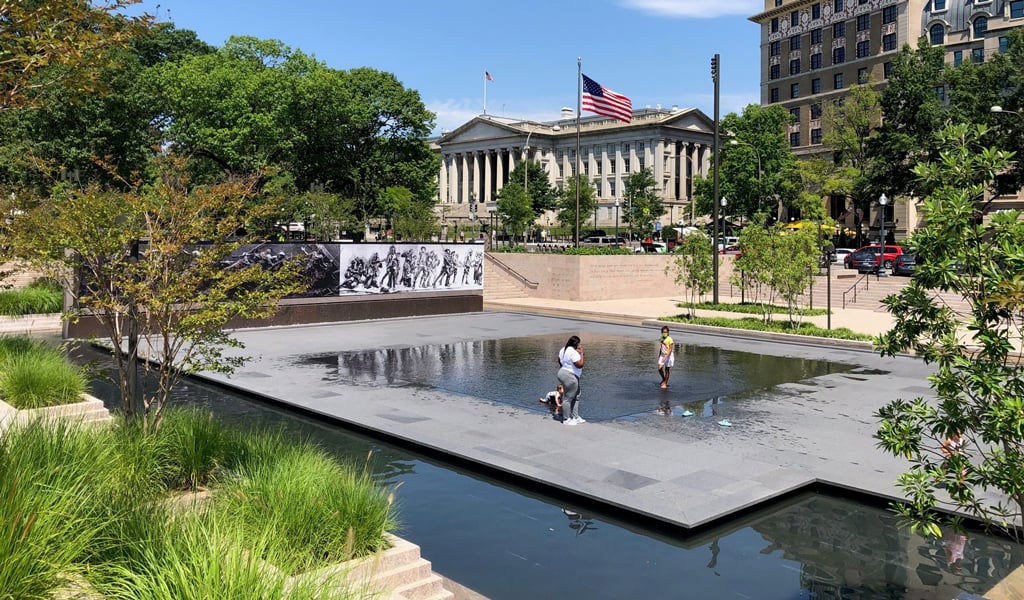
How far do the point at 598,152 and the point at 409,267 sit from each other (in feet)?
302

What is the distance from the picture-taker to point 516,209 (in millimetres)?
81500

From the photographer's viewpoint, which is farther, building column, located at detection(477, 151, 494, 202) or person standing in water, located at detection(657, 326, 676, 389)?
building column, located at detection(477, 151, 494, 202)

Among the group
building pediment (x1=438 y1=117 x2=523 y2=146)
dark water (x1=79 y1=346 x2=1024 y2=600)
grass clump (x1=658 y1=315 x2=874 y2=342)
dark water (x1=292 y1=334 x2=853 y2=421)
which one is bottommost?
dark water (x1=79 y1=346 x2=1024 y2=600)

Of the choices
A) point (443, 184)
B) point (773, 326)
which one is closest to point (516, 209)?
point (773, 326)

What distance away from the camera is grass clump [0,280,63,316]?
2988cm

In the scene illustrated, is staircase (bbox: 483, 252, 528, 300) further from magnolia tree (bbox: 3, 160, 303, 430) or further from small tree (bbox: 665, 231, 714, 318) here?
magnolia tree (bbox: 3, 160, 303, 430)

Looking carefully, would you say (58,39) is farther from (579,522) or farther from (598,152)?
(598,152)

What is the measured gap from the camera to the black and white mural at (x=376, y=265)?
29834 mm

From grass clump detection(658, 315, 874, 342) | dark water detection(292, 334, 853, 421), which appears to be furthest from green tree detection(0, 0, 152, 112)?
grass clump detection(658, 315, 874, 342)

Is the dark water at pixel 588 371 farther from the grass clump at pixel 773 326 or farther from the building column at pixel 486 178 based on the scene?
the building column at pixel 486 178

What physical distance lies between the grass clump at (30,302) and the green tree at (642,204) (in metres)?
72.4

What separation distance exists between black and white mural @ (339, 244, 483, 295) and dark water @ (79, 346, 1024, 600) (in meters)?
22.7

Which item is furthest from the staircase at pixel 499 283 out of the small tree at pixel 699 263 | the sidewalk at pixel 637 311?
the small tree at pixel 699 263

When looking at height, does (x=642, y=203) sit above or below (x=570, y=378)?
above
